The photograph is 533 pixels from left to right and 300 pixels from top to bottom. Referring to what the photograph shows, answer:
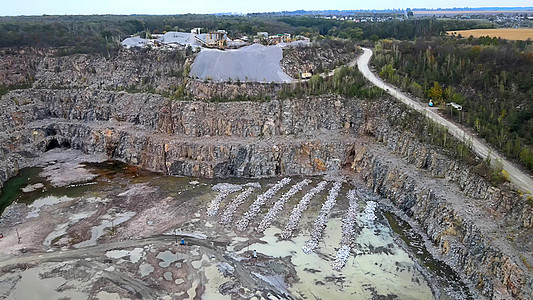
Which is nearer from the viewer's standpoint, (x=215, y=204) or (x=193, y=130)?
(x=215, y=204)

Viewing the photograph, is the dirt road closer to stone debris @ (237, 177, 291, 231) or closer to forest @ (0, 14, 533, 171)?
forest @ (0, 14, 533, 171)

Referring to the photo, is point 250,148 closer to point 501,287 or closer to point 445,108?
point 445,108

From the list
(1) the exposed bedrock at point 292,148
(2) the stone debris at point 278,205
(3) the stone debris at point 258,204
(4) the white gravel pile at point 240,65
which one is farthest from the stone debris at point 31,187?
(2) the stone debris at point 278,205

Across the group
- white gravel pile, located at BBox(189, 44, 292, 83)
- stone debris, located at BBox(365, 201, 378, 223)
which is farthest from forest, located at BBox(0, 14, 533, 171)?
stone debris, located at BBox(365, 201, 378, 223)

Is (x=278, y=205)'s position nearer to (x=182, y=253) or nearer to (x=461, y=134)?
(x=182, y=253)

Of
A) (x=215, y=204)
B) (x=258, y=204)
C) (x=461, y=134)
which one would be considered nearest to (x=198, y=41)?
(x=215, y=204)
